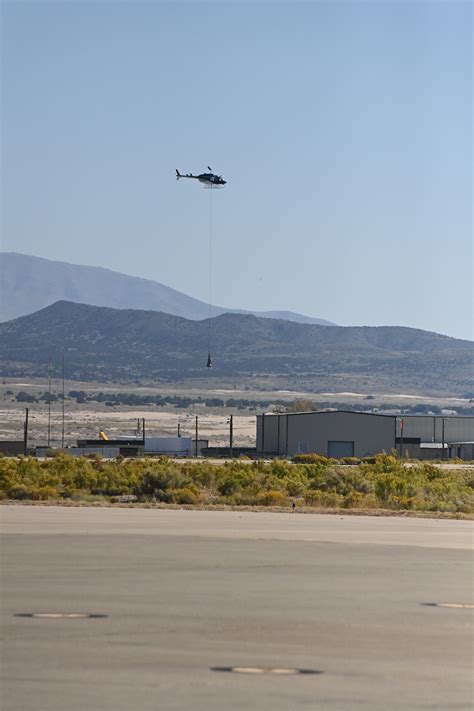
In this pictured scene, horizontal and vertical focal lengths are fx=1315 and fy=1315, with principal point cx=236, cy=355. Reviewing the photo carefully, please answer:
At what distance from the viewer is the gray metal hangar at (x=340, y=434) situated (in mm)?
87688

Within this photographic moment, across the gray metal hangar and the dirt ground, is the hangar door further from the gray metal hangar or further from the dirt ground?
the dirt ground

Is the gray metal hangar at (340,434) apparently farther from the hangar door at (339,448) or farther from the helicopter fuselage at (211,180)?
the helicopter fuselage at (211,180)

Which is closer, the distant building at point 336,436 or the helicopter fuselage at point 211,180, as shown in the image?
the helicopter fuselage at point 211,180

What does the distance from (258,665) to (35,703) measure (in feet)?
7.34

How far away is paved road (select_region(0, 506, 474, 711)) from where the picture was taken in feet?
33.9

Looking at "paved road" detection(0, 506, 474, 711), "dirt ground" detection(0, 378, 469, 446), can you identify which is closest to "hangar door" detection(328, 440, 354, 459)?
"dirt ground" detection(0, 378, 469, 446)

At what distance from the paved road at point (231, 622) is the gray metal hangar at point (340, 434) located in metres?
64.7

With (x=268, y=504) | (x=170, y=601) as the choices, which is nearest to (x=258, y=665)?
(x=170, y=601)

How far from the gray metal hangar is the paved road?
212 ft

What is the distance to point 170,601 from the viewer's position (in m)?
14.6

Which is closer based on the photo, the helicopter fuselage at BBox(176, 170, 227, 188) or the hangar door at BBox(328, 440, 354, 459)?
the helicopter fuselage at BBox(176, 170, 227, 188)

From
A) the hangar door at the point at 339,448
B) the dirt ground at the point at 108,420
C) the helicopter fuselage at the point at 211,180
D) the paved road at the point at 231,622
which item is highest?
the helicopter fuselage at the point at 211,180

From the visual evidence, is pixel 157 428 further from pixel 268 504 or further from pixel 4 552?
pixel 4 552

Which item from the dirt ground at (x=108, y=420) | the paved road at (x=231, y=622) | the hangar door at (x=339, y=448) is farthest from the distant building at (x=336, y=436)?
the paved road at (x=231, y=622)
